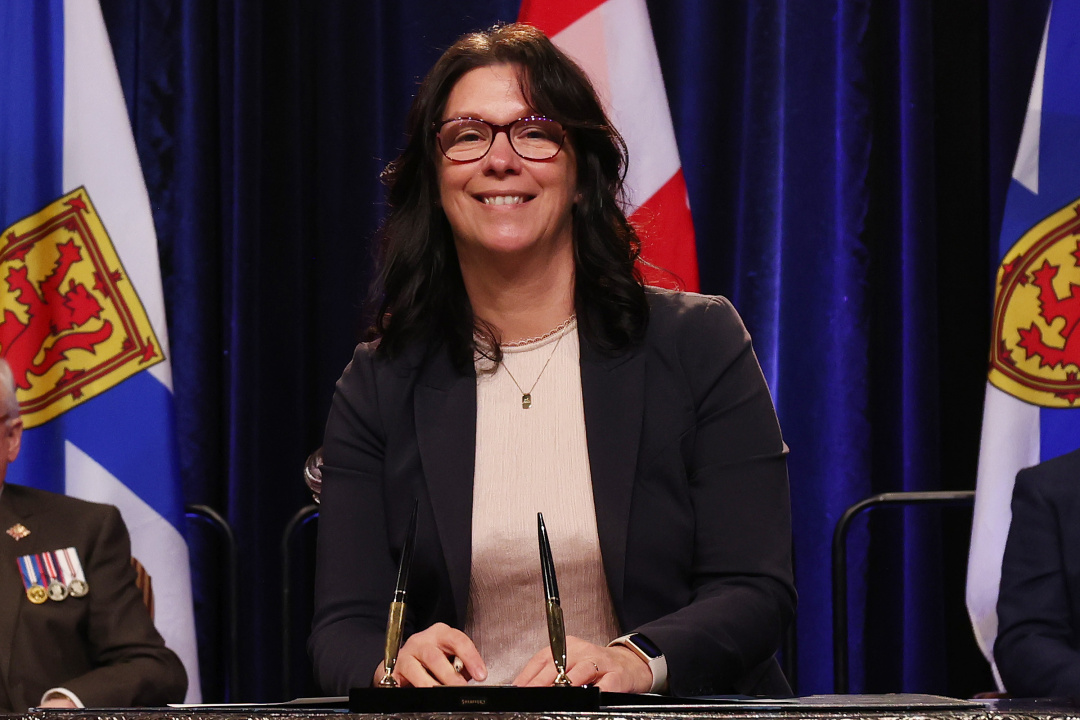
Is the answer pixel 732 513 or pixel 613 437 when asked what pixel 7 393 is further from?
pixel 732 513

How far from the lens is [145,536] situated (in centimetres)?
259

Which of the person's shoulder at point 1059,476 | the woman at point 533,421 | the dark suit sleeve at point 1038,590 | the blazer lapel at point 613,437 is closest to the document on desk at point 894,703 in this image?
the woman at point 533,421

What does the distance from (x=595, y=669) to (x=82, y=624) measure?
157cm

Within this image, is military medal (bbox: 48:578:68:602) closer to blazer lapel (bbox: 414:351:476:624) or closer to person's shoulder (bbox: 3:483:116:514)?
person's shoulder (bbox: 3:483:116:514)

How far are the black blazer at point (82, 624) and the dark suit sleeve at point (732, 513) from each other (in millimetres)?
1280

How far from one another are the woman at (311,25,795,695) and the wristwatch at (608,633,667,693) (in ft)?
0.32

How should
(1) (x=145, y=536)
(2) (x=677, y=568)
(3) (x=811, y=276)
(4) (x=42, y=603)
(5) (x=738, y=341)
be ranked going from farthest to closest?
(3) (x=811, y=276) < (1) (x=145, y=536) < (4) (x=42, y=603) < (5) (x=738, y=341) < (2) (x=677, y=568)

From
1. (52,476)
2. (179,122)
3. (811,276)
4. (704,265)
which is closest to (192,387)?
(52,476)

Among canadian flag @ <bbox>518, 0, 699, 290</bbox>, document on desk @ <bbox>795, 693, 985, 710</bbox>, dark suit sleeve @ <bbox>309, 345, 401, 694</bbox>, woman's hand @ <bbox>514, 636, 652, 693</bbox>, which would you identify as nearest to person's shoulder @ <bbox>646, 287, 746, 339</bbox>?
dark suit sleeve @ <bbox>309, 345, 401, 694</bbox>

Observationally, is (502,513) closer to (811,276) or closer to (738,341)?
(738,341)

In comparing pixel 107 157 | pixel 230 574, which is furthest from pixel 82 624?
pixel 107 157

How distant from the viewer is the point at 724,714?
82cm

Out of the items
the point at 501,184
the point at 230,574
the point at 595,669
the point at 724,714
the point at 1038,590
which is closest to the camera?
the point at 724,714

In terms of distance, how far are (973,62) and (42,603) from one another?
2.44 m
